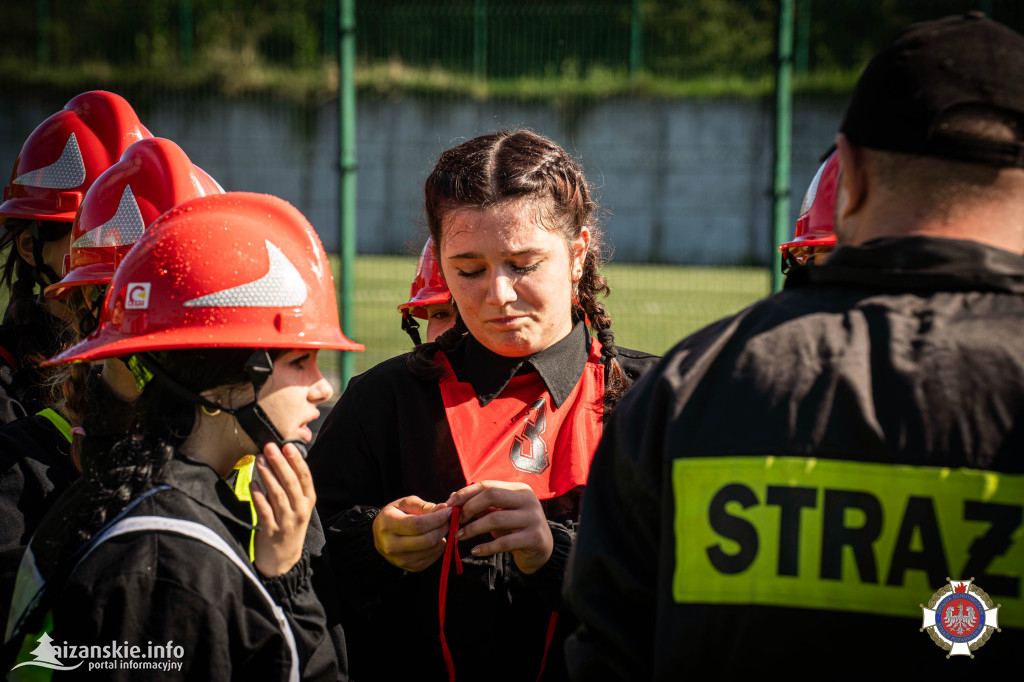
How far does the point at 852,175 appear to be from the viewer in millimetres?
1566

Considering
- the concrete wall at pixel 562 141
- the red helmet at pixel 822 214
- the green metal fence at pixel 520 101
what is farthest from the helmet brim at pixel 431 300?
the concrete wall at pixel 562 141

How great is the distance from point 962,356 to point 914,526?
0.25 m

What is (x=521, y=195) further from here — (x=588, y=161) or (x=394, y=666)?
(x=588, y=161)

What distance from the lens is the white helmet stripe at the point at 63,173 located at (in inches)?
143

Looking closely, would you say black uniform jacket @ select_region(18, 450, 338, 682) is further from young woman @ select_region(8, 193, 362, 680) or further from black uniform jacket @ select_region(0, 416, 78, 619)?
black uniform jacket @ select_region(0, 416, 78, 619)

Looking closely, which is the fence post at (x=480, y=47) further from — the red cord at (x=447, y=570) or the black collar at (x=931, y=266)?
the black collar at (x=931, y=266)

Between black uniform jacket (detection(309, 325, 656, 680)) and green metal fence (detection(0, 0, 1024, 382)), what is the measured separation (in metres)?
6.29

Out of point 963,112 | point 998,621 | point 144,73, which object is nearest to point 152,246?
point 963,112

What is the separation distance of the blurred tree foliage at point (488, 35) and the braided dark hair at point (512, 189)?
460 cm

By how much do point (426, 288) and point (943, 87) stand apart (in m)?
2.81

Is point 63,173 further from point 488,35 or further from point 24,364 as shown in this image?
point 488,35

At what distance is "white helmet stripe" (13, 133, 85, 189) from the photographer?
3.63 metres

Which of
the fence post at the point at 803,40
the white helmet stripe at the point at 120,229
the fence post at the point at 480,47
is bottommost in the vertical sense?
the white helmet stripe at the point at 120,229

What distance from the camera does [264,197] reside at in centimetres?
222
